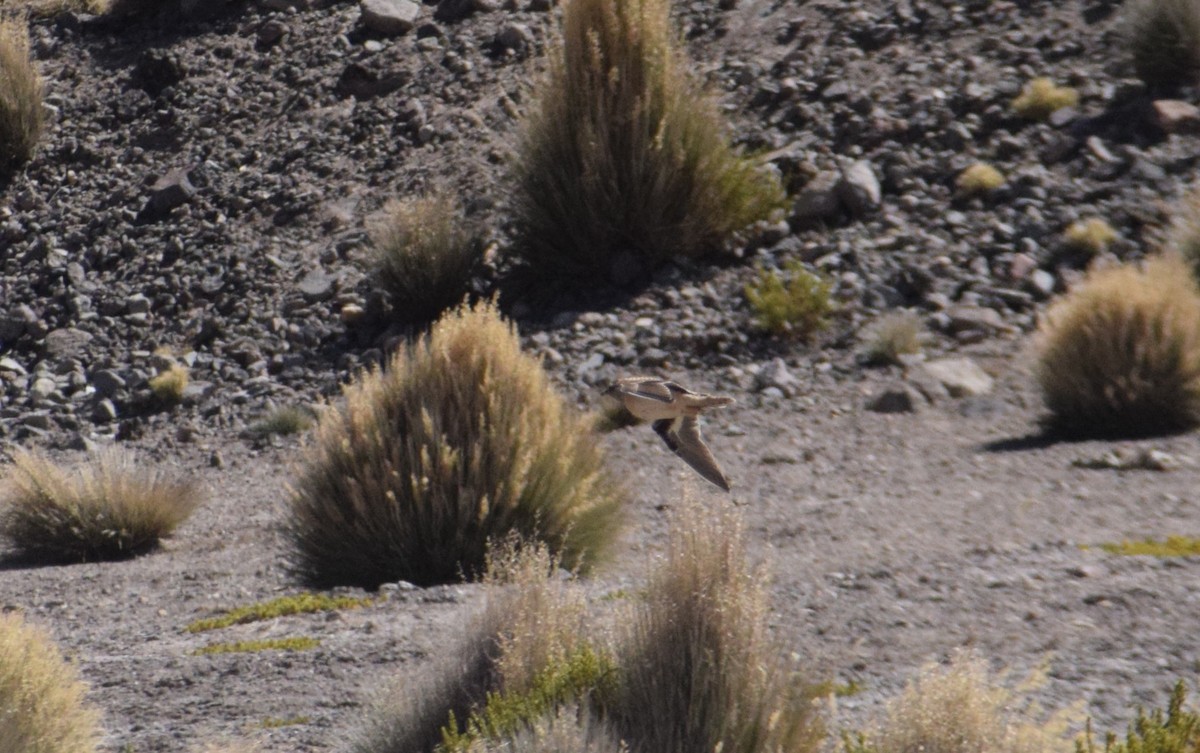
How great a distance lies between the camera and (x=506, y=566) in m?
5.05

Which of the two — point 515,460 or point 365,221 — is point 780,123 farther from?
point 515,460

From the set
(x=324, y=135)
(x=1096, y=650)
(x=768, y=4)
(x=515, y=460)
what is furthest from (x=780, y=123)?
(x=1096, y=650)

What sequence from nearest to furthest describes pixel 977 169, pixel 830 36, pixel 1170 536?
pixel 1170 536
pixel 977 169
pixel 830 36

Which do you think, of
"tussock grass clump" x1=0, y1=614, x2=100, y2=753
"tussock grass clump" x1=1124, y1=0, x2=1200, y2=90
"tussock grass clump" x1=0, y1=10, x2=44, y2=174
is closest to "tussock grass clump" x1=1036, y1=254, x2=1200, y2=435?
"tussock grass clump" x1=1124, y1=0, x2=1200, y2=90

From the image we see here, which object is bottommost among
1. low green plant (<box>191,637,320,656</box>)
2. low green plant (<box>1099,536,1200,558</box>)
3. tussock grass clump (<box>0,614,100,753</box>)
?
low green plant (<box>191,637,320,656</box>)

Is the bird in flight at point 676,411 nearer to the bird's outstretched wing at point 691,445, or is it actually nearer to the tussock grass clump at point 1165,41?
the bird's outstretched wing at point 691,445

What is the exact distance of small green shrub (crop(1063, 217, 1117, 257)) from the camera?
1233 cm

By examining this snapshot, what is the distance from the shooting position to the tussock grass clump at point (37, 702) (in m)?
4.81

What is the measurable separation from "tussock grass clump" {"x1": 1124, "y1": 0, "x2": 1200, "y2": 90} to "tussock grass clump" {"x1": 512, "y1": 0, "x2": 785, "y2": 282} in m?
3.71

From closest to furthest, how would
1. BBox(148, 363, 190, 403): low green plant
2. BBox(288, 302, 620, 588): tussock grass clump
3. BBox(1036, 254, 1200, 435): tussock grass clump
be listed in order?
BBox(288, 302, 620, 588): tussock grass clump < BBox(1036, 254, 1200, 435): tussock grass clump < BBox(148, 363, 190, 403): low green plant

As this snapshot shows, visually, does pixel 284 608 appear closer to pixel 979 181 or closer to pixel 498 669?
pixel 498 669

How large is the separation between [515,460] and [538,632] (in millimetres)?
3134

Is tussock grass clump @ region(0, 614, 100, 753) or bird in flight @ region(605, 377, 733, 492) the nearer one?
bird in flight @ region(605, 377, 733, 492)

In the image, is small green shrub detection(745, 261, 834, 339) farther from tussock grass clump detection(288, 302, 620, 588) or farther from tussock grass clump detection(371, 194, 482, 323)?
tussock grass clump detection(288, 302, 620, 588)
